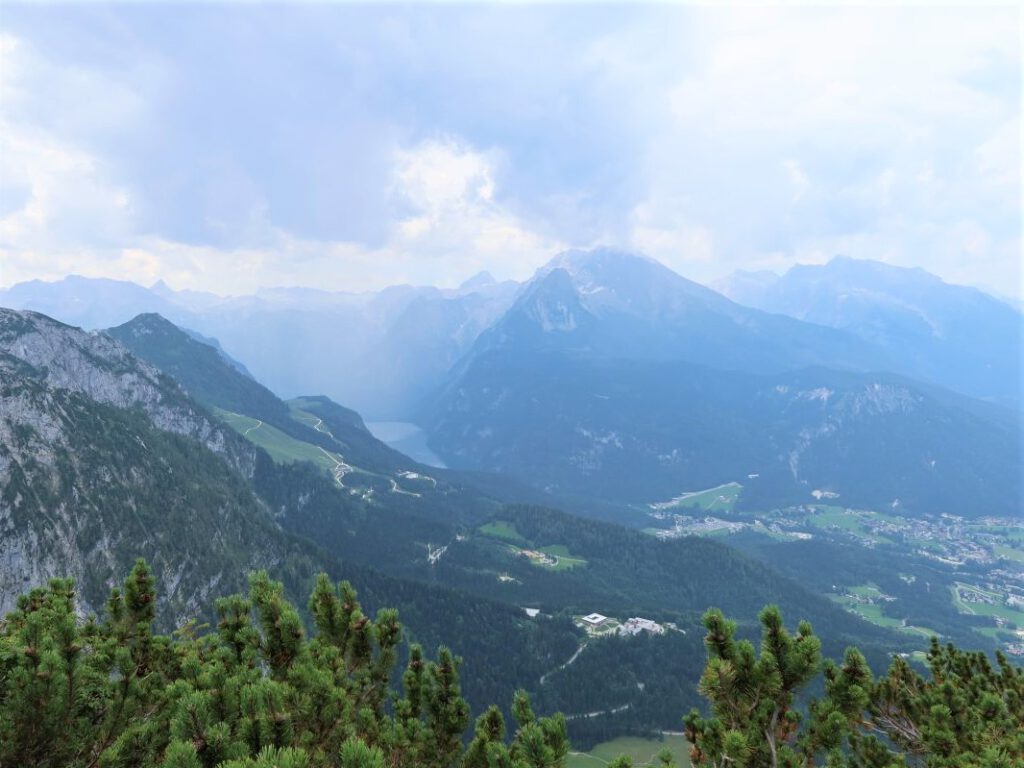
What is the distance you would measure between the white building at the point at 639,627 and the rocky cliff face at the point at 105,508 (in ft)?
329

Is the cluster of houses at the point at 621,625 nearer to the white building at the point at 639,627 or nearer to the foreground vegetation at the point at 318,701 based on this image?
the white building at the point at 639,627

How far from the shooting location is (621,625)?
167250 mm

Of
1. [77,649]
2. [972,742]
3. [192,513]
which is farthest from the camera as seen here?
[192,513]

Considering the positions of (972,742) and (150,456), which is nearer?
(972,742)

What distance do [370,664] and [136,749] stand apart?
5707 millimetres

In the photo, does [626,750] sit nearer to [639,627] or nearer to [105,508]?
[639,627]

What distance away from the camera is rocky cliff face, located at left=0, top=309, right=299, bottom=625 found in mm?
107250

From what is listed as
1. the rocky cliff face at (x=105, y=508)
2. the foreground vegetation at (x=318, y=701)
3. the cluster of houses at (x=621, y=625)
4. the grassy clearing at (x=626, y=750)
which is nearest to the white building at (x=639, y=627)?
the cluster of houses at (x=621, y=625)

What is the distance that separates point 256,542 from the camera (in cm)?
16938

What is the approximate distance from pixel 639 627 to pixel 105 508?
137m

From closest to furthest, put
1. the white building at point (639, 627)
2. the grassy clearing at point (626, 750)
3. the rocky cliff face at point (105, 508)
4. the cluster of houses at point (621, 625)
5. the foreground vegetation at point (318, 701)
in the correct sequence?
the foreground vegetation at point (318, 701), the grassy clearing at point (626, 750), the rocky cliff face at point (105, 508), the white building at point (639, 627), the cluster of houses at point (621, 625)

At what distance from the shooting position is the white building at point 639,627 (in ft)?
529

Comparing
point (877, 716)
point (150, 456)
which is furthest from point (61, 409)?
point (877, 716)

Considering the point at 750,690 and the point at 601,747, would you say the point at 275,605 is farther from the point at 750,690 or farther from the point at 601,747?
the point at 601,747
